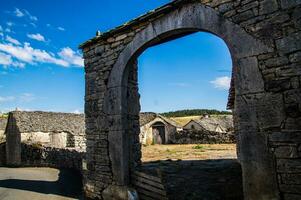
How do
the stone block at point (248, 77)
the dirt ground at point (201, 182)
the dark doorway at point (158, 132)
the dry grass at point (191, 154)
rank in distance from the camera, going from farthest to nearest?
the dark doorway at point (158, 132)
the dry grass at point (191, 154)
the dirt ground at point (201, 182)
the stone block at point (248, 77)

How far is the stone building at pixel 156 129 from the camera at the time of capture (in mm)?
29353

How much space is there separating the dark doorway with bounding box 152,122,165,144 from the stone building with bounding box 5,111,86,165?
27.4ft

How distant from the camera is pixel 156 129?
30406 mm

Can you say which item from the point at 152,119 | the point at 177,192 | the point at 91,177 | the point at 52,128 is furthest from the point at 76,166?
the point at 152,119

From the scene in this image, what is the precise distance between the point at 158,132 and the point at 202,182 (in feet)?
76.4

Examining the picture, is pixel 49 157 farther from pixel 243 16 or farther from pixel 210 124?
pixel 210 124

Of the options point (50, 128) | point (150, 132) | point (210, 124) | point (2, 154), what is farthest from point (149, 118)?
point (2, 154)

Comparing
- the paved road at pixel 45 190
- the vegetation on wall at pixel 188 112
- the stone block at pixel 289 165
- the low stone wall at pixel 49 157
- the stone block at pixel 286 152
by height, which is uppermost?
the vegetation on wall at pixel 188 112

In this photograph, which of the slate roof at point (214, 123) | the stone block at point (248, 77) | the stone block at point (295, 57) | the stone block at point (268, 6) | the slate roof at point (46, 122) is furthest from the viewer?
the slate roof at point (214, 123)

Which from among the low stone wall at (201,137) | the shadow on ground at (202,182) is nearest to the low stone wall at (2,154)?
the low stone wall at (201,137)

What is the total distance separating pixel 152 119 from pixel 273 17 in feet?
87.9

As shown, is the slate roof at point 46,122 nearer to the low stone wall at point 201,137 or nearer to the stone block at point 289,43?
the low stone wall at point 201,137

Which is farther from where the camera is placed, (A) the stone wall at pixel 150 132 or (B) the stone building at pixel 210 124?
(B) the stone building at pixel 210 124

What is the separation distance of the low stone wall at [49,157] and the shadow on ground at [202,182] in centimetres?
606
